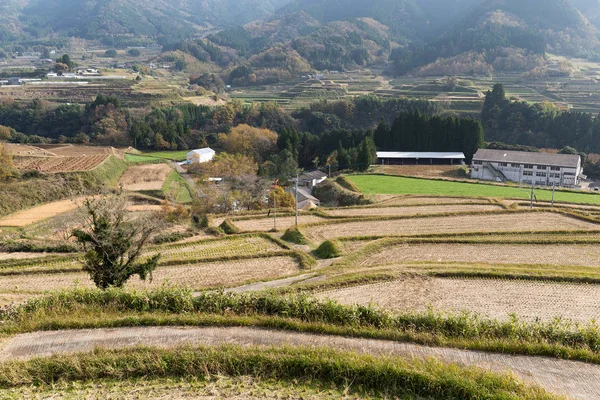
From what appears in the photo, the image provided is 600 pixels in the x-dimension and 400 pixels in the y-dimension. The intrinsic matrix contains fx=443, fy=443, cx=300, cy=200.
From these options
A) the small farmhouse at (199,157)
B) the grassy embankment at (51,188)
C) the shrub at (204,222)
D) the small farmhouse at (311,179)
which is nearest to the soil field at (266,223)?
the shrub at (204,222)

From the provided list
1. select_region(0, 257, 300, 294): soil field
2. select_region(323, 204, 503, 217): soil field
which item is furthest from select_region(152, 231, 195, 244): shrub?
select_region(323, 204, 503, 217): soil field

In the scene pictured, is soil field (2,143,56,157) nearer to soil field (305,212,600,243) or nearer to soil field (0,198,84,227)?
soil field (0,198,84,227)

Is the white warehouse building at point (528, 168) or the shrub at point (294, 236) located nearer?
the shrub at point (294, 236)

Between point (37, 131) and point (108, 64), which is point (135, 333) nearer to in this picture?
point (37, 131)

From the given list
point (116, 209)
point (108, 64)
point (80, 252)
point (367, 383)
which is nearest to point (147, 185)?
point (80, 252)

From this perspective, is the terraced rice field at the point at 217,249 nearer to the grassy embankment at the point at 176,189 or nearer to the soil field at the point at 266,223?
the soil field at the point at 266,223

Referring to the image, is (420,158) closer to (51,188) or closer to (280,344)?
(51,188)
